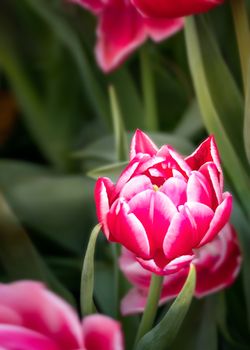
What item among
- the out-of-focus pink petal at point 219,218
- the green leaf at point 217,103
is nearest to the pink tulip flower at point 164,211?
the out-of-focus pink petal at point 219,218

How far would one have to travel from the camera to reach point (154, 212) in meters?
0.29

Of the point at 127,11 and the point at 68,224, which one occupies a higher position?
the point at 127,11

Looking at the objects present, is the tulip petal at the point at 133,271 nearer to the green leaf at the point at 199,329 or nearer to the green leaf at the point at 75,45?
the green leaf at the point at 199,329

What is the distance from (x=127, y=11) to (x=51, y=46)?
218 millimetres

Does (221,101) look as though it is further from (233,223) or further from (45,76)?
(45,76)

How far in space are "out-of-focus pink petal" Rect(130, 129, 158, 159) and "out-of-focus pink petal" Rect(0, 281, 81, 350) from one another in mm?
70

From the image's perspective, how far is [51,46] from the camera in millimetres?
685

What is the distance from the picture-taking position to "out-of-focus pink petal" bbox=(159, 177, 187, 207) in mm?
293

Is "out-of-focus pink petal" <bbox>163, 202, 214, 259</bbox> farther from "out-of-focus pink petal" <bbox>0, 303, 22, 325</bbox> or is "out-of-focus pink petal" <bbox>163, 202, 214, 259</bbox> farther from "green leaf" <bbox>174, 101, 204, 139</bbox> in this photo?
"green leaf" <bbox>174, 101, 204, 139</bbox>

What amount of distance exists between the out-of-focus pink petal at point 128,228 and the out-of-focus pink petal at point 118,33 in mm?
216

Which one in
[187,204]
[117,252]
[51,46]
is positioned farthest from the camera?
[51,46]

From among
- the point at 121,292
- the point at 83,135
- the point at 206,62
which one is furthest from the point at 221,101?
the point at 83,135

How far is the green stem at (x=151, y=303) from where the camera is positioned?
12.8 inches

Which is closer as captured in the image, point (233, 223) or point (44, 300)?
point (44, 300)
